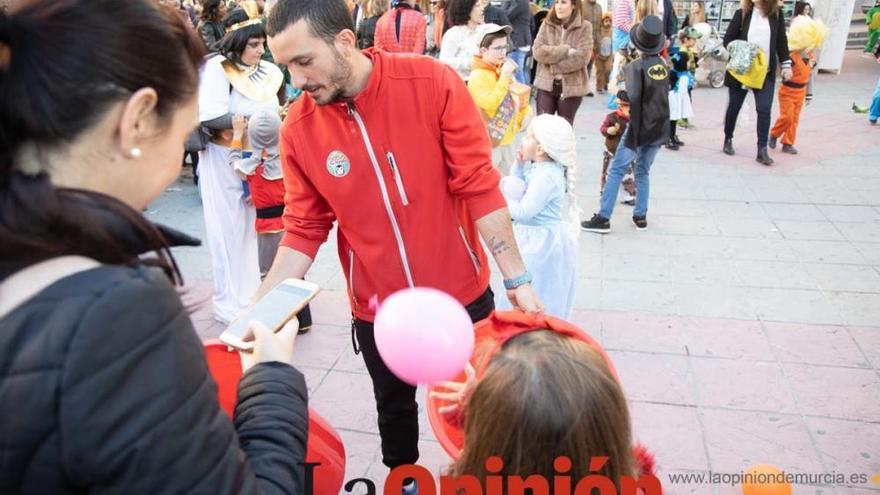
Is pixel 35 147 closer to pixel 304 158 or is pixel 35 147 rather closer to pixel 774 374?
pixel 304 158

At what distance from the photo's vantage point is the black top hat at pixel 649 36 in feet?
17.8

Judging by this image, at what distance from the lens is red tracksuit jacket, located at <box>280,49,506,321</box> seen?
2252mm

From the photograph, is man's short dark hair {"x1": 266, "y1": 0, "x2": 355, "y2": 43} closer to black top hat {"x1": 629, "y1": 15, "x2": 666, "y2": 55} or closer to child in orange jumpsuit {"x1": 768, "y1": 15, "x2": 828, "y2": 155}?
black top hat {"x1": 629, "y1": 15, "x2": 666, "y2": 55}

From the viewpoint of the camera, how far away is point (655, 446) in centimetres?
321

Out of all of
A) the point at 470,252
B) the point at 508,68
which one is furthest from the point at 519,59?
the point at 470,252

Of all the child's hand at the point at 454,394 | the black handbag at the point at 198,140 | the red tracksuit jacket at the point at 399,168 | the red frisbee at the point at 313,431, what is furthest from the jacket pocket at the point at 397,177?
the black handbag at the point at 198,140

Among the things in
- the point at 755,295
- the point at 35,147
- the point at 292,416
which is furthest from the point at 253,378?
the point at 755,295

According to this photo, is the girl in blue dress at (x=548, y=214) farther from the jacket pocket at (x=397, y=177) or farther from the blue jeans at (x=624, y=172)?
the blue jeans at (x=624, y=172)

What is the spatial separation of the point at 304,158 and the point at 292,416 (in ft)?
4.14

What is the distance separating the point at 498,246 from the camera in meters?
2.36

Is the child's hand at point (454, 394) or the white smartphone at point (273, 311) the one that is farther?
the child's hand at point (454, 394)

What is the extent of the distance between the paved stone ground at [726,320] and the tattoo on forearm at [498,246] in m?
1.30

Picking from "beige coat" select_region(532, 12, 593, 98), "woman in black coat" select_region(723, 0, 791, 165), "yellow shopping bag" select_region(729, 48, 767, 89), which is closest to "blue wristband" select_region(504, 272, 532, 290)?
"beige coat" select_region(532, 12, 593, 98)

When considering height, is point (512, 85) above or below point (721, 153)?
above
